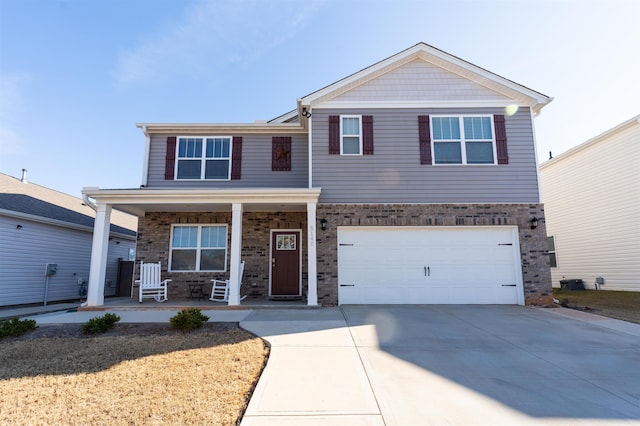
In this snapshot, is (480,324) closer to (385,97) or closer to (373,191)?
(373,191)

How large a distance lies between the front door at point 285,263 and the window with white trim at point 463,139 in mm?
4698

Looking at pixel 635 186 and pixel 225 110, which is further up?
pixel 225 110

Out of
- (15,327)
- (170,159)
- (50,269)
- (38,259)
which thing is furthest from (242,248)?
(38,259)

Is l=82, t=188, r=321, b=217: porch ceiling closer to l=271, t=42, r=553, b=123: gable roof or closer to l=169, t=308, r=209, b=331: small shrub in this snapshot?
l=271, t=42, r=553, b=123: gable roof

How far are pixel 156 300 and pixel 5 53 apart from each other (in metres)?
8.24

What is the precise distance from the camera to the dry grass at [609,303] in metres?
7.45

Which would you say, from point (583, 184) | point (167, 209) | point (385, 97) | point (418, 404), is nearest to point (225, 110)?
point (167, 209)

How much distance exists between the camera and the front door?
31.7 ft

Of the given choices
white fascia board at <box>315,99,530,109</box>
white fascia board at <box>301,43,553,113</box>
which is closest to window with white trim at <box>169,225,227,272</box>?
white fascia board at <box>301,43,553,113</box>

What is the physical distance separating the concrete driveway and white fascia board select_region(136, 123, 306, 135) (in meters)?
6.00

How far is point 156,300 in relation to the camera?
9.16 m

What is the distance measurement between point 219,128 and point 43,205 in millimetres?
7306

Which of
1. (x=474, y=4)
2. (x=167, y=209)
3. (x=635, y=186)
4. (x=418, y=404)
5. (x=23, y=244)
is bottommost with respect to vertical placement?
(x=418, y=404)

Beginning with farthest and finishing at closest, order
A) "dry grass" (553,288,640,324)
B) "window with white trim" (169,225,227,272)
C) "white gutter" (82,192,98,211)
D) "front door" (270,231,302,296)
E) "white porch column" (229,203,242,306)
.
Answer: "window with white trim" (169,225,227,272) < "front door" (270,231,302,296) < "white gutter" (82,192,98,211) < "white porch column" (229,203,242,306) < "dry grass" (553,288,640,324)
